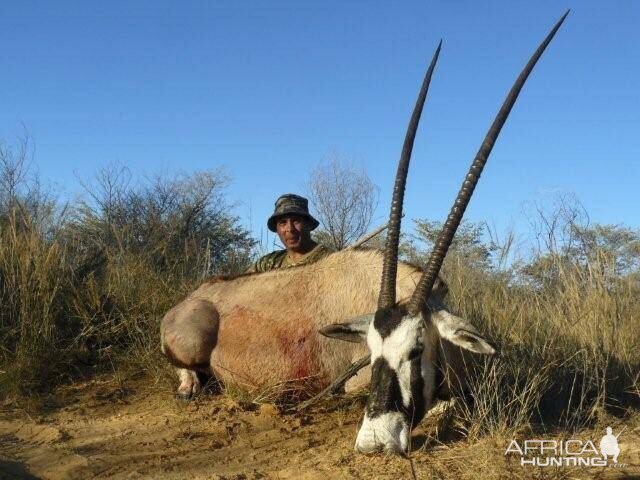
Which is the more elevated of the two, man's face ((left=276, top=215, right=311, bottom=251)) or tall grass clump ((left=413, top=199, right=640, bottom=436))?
man's face ((left=276, top=215, right=311, bottom=251))

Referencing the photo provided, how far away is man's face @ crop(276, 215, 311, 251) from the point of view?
6.45 m

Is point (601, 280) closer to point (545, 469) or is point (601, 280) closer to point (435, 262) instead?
point (435, 262)

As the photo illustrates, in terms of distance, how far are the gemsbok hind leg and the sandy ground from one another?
21 centimetres

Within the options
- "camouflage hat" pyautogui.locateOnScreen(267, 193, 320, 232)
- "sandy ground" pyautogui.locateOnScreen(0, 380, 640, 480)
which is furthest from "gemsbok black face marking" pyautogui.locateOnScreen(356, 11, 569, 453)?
"camouflage hat" pyautogui.locateOnScreen(267, 193, 320, 232)

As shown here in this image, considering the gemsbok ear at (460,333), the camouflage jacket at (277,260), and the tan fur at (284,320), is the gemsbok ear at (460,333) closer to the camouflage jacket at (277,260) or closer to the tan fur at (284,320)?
the tan fur at (284,320)

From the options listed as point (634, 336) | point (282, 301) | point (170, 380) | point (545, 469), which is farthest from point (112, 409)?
point (634, 336)

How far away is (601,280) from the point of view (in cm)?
559

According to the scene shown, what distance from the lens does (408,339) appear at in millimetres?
3305

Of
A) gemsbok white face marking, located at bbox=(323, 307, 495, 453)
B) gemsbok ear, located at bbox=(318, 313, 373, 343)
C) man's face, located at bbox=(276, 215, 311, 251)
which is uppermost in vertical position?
man's face, located at bbox=(276, 215, 311, 251)

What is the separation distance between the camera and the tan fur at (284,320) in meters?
4.52

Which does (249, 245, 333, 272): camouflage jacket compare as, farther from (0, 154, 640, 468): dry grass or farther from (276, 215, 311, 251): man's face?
(0, 154, 640, 468): dry grass

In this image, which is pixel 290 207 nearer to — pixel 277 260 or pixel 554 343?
pixel 277 260

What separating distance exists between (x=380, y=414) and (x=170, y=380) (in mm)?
2543

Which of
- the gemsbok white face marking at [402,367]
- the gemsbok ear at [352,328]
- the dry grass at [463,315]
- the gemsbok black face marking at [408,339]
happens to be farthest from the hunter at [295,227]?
the gemsbok white face marking at [402,367]
